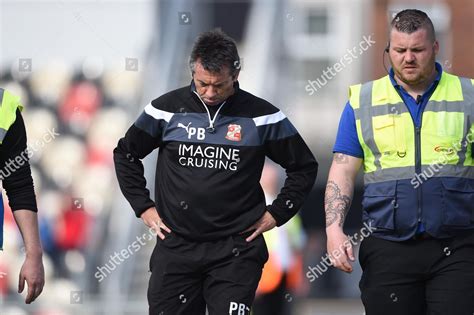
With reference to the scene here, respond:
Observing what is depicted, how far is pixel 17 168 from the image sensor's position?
559cm

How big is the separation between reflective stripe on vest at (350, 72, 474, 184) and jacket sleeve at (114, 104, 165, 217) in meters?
1.03

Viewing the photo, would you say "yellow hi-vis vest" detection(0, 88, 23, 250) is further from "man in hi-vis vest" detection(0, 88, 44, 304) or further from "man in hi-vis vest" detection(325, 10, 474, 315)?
"man in hi-vis vest" detection(325, 10, 474, 315)

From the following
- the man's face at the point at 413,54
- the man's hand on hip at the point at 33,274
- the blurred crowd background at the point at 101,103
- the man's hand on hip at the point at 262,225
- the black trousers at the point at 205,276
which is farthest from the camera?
the blurred crowd background at the point at 101,103

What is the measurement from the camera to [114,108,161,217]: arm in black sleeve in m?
6.03

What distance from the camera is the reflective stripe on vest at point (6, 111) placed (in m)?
5.47

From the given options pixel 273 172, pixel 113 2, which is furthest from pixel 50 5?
pixel 273 172

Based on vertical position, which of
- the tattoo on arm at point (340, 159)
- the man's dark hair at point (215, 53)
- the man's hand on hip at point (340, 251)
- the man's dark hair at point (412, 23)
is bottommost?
the man's hand on hip at point (340, 251)

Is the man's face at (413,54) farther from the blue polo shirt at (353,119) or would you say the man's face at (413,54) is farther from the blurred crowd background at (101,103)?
the blurred crowd background at (101,103)

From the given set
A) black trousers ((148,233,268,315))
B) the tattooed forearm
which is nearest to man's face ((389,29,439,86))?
the tattooed forearm

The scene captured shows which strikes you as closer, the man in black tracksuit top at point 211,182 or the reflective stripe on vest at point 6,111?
the reflective stripe on vest at point 6,111

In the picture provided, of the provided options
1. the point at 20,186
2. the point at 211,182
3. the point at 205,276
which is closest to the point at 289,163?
the point at 211,182

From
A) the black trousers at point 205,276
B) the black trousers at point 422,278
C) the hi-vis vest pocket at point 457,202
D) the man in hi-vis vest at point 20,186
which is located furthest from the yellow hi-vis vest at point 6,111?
the hi-vis vest pocket at point 457,202

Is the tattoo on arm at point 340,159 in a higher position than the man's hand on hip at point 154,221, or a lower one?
higher

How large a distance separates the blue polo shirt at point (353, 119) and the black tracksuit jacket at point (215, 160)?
13.2 inches
